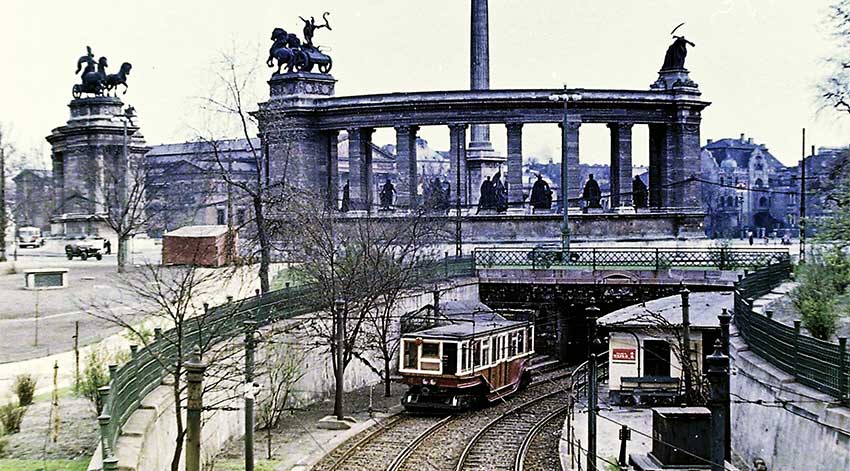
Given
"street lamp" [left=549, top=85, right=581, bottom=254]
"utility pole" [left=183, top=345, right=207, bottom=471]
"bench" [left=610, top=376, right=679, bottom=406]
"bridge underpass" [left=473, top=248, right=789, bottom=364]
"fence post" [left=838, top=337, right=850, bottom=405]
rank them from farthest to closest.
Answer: "street lamp" [left=549, top=85, right=581, bottom=254] → "bridge underpass" [left=473, top=248, right=789, bottom=364] → "bench" [left=610, top=376, right=679, bottom=406] → "fence post" [left=838, top=337, right=850, bottom=405] → "utility pole" [left=183, top=345, right=207, bottom=471]

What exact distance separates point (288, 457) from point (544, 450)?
6.88 meters

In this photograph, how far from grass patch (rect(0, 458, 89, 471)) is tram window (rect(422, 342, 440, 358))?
50.8 feet

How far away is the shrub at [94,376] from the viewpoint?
2166cm

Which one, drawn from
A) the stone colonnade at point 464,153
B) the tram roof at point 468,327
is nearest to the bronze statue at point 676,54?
the stone colonnade at point 464,153

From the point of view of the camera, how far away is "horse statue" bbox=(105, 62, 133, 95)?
7794cm

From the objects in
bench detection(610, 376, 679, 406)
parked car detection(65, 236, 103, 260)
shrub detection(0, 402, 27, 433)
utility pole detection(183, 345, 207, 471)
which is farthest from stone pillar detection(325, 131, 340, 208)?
utility pole detection(183, 345, 207, 471)

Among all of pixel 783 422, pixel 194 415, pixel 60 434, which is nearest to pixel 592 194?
pixel 783 422

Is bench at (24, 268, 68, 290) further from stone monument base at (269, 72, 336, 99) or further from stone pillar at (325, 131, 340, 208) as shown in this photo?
stone monument base at (269, 72, 336, 99)

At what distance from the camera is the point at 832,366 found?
59.6ft

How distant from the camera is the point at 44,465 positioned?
57.5 ft

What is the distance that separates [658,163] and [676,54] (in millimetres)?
7242

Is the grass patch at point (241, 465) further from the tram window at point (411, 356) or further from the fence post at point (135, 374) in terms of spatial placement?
the tram window at point (411, 356)

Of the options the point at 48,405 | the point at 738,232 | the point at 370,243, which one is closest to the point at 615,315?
the point at 370,243

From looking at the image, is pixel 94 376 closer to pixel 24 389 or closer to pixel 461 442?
pixel 24 389
